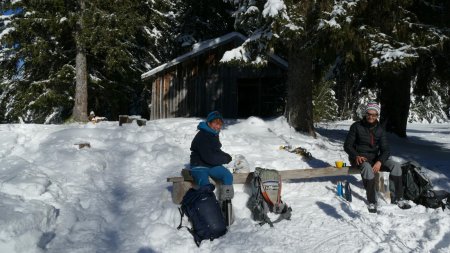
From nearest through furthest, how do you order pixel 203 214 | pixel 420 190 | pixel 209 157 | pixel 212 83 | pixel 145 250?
pixel 145 250 < pixel 203 214 < pixel 209 157 < pixel 420 190 < pixel 212 83

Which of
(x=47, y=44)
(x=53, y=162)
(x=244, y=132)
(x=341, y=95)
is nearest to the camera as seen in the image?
(x=53, y=162)

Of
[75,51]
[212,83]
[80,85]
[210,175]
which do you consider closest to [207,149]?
[210,175]

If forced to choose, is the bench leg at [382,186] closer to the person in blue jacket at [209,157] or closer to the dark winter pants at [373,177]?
the dark winter pants at [373,177]

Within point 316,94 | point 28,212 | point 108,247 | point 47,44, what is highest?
point 47,44

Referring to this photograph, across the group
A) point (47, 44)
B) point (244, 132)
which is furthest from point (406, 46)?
point (47, 44)

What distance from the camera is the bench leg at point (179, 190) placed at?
6500mm

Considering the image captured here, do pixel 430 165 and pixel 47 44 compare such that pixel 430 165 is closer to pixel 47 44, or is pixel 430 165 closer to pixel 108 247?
pixel 108 247

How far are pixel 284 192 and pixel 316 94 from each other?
1464 cm

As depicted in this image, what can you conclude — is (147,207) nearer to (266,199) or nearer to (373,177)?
(266,199)

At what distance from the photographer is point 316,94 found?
21375 mm

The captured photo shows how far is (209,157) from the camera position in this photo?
6.33m

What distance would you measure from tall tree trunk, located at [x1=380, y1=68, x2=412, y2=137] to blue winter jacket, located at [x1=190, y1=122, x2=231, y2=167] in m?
8.93

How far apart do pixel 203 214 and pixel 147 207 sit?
1.29 metres

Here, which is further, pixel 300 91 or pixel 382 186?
pixel 300 91
